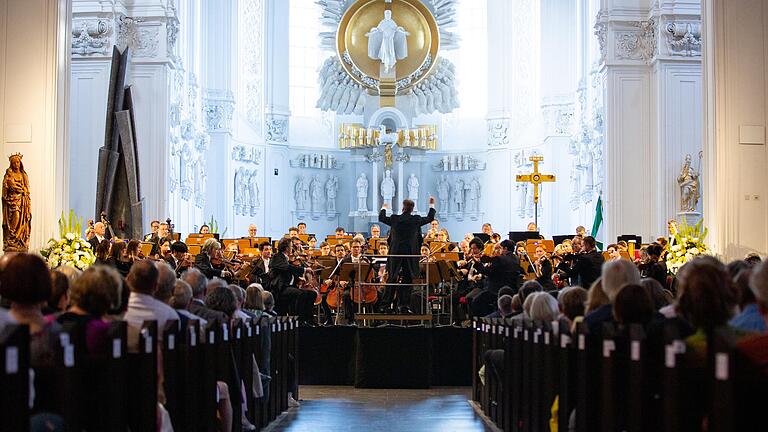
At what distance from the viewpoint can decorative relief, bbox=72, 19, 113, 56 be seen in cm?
2091

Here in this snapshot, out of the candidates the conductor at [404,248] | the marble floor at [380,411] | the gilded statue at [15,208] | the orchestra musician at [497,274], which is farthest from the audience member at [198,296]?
the gilded statue at [15,208]

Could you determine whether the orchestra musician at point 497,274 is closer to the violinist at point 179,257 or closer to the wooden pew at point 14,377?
the violinist at point 179,257

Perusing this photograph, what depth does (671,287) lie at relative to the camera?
552 inches

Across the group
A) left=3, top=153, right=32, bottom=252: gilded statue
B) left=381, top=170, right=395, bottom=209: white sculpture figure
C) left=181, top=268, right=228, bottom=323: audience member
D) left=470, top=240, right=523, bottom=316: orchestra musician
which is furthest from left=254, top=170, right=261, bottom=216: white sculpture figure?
left=181, top=268, right=228, bottom=323: audience member

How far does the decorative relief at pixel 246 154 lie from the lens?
3063 cm

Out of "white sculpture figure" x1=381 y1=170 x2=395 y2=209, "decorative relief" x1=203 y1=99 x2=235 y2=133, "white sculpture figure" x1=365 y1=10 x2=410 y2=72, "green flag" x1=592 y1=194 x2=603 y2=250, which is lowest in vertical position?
"green flag" x1=592 y1=194 x2=603 y2=250

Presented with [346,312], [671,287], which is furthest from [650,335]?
[346,312]

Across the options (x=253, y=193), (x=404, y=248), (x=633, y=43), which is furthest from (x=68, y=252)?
(x=253, y=193)

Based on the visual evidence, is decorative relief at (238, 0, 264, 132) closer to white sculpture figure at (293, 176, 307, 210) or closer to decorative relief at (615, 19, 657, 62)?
white sculpture figure at (293, 176, 307, 210)

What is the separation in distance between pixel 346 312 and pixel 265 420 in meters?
6.14

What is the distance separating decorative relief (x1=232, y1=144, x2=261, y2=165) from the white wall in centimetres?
1702

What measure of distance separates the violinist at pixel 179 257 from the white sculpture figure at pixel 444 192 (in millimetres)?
21870

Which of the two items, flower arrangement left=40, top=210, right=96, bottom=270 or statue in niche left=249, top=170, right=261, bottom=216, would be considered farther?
statue in niche left=249, top=170, right=261, bottom=216

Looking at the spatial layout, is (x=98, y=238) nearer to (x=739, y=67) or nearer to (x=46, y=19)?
(x=46, y=19)
